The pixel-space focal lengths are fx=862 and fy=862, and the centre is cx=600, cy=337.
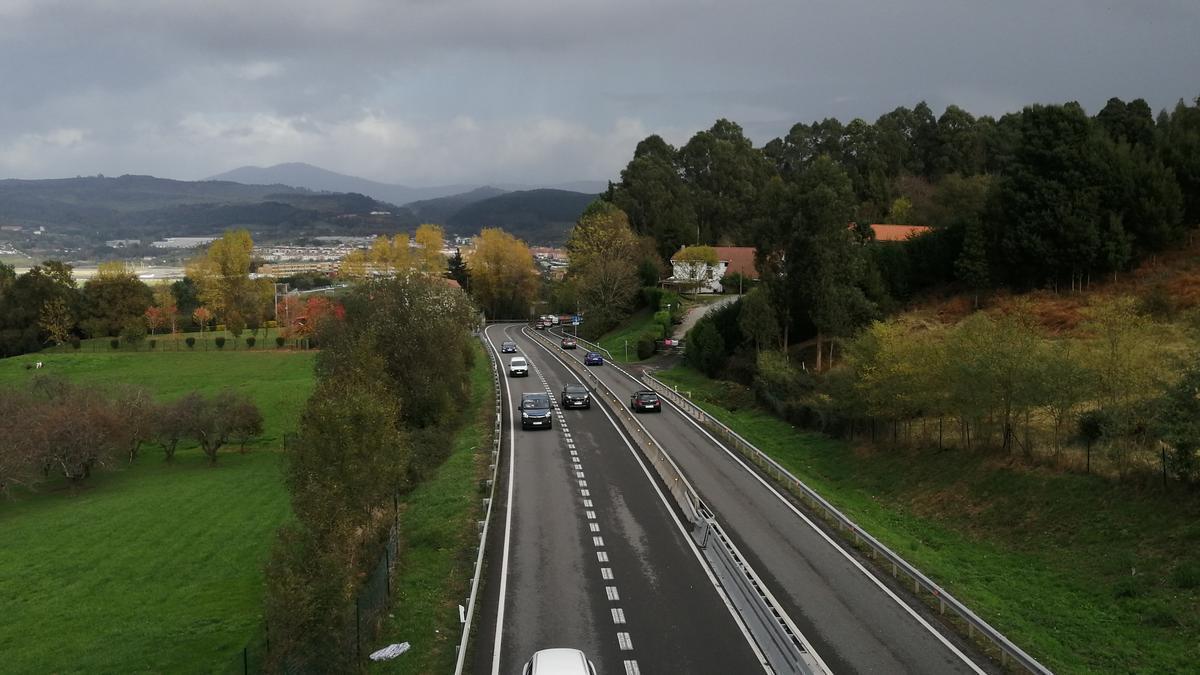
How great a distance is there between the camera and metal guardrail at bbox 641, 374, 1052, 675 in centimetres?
1579

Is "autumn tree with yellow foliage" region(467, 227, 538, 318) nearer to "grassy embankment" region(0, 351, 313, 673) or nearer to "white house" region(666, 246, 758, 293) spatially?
"white house" region(666, 246, 758, 293)

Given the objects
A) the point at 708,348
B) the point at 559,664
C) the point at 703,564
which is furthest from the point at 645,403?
the point at 559,664

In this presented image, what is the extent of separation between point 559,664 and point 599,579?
7045mm

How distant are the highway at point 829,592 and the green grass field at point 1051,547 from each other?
150 centimetres

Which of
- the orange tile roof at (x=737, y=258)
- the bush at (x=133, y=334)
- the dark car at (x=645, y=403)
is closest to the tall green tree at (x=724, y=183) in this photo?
the orange tile roof at (x=737, y=258)

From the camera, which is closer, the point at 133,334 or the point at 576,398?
the point at 576,398

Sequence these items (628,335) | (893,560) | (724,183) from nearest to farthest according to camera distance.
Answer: (893,560)
(628,335)
(724,183)

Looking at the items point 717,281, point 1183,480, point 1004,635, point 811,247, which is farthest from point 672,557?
point 717,281

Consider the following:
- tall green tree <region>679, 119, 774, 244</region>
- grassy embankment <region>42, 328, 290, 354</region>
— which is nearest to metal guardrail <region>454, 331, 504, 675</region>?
grassy embankment <region>42, 328, 290, 354</region>

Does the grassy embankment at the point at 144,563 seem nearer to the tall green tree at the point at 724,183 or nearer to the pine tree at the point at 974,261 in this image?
the pine tree at the point at 974,261

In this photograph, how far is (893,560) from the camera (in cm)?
2119

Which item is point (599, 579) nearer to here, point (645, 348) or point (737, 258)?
point (645, 348)

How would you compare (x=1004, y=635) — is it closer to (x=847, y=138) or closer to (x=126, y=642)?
(x=126, y=642)

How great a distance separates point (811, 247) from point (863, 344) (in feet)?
54.1
